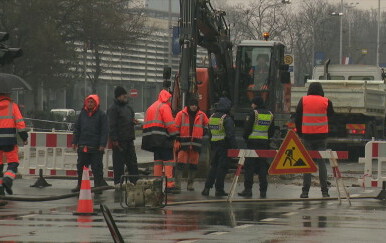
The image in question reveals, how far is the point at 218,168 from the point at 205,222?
5216 millimetres

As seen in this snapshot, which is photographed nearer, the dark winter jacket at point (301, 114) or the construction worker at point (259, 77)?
the dark winter jacket at point (301, 114)

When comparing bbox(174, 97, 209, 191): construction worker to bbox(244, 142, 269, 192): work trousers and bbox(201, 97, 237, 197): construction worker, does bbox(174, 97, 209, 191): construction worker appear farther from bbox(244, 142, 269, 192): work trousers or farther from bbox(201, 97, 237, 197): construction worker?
bbox(244, 142, 269, 192): work trousers

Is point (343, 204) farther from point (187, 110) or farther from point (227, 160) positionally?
point (187, 110)

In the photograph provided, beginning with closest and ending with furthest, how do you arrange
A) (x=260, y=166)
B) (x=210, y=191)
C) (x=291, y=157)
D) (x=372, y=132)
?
(x=291, y=157)
(x=260, y=166)
(x=210, y=191)
(x=372, y=132)

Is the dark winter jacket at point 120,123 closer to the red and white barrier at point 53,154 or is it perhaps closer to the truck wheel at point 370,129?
the red and white barrier at point 53,154

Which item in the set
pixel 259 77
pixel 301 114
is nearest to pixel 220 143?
pixel 301 114

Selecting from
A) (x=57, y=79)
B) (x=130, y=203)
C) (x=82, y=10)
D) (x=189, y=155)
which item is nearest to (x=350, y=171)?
(x=189, y=155)

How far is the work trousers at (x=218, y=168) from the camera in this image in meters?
20.0

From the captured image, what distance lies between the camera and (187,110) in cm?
2108

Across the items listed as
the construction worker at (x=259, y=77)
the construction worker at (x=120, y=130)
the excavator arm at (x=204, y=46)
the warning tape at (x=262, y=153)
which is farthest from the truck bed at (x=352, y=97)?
the warning tape at (x=262, y=153)

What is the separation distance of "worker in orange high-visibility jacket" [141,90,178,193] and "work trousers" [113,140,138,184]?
1.91 ft

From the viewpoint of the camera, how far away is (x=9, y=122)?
684 inches

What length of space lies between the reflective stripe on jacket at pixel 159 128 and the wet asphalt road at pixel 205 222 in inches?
46.4

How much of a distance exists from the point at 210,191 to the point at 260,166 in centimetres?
172
